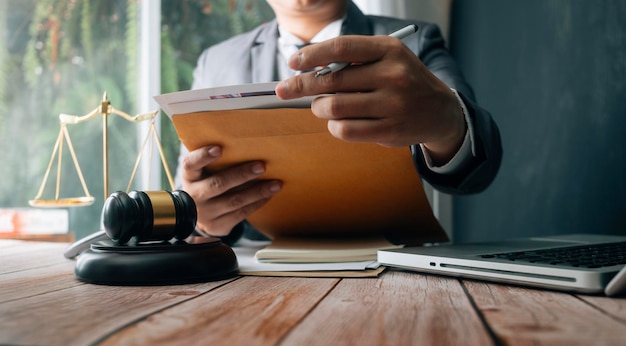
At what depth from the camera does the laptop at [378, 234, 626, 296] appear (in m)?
0.58

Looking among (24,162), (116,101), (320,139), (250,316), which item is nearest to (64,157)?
(24,162)

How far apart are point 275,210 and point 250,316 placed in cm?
54

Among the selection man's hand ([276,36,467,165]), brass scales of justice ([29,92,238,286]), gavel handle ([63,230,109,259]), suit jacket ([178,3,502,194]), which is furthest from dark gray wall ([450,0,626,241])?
gavel handle ([63,230,109,259])

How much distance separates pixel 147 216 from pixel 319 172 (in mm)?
299

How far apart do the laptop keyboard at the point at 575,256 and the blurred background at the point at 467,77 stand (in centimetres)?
57

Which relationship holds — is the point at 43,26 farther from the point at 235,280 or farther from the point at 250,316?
the point at 250,316

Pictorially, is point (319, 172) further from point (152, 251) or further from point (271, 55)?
point (271, 55)

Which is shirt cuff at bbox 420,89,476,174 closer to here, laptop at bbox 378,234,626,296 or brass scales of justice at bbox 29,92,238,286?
laptop at bbox 378,234,626,296

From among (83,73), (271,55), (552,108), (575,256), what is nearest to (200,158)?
(575,256)

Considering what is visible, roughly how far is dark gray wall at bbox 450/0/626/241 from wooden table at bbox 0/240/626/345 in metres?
0.85

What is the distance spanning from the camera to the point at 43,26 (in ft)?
7.72

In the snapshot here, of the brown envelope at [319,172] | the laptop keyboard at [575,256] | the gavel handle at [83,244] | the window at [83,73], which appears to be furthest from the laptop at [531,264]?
the window at [83,73]

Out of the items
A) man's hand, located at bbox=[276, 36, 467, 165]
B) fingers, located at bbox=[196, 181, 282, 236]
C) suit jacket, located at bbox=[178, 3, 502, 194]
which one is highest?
suit jacket, located at bbox=[178, 3, 502, 194]

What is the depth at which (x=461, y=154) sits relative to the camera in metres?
0.98
